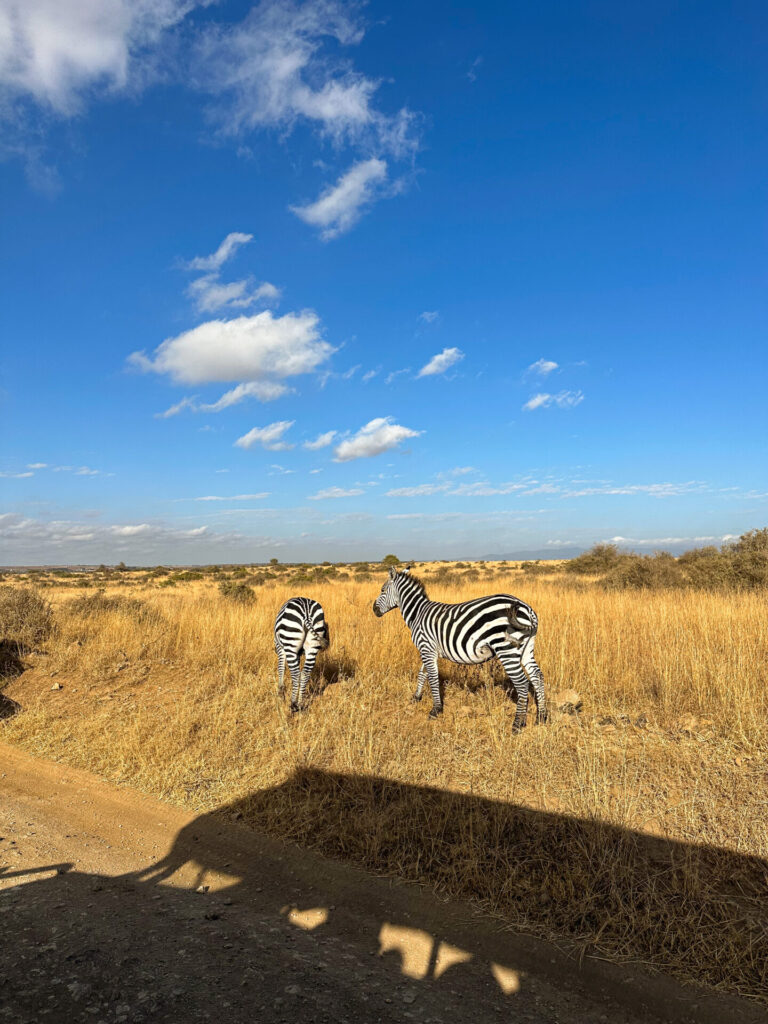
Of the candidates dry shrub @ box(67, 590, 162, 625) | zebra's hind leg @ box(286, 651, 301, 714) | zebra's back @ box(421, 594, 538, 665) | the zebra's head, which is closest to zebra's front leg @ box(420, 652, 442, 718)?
zebra's back @ box(421, 594, 538, 665)

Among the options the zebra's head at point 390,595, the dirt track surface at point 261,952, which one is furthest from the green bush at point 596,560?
the dirt track surface at point 261,952

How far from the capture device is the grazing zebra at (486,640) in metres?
7.85

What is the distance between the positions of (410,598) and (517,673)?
8.25ft

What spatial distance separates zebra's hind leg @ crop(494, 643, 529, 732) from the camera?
7734mm

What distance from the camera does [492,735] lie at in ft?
23.4

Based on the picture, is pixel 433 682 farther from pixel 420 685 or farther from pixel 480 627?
pixel 480 627

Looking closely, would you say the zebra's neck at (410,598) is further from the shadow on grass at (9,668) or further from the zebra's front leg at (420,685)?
the shadow on grass at (9,668)

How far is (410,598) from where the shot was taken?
9.80 metres

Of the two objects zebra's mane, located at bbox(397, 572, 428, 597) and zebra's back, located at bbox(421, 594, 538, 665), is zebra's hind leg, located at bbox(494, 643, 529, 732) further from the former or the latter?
zebra's mane, located at bbox(397, 572, 428, 597)

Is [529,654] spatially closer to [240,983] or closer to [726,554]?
[240,983]

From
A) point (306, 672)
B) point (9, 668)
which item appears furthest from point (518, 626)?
point (9, 668)

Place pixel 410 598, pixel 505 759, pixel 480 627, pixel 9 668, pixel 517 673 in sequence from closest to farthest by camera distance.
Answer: pixel 505 759, pixel 517 673, pixel 480 627, pixel 410 598, pixel 9 668

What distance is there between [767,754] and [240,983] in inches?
235

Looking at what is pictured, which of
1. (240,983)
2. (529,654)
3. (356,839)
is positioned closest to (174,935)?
(240,983)
